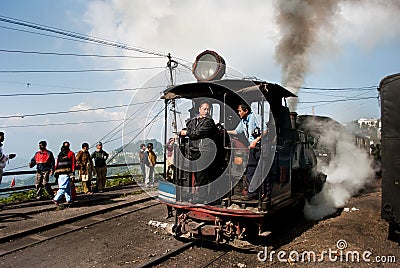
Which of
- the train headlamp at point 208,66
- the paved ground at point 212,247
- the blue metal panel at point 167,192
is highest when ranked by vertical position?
the train headlamp at point 208,66

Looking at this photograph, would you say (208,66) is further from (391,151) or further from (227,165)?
(391,151)

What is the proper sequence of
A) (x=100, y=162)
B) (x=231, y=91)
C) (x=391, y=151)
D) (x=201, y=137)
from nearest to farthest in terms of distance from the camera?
1. (x=201, y=137)
2. (x=391, y=151)
3. (x=231, y=91)
4. (x=100, y=162)

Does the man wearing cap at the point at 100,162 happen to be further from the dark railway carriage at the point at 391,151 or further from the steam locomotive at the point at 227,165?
the dark railway carriage at the point at 391,151

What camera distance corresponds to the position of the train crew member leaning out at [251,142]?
5598 millimetres

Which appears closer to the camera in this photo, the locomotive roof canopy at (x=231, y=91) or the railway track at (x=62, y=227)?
the locomotive roof canopy at (x=231, y=91)

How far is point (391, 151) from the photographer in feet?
19.9

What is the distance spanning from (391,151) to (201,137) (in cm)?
348

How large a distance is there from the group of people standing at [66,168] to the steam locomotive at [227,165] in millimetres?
3925

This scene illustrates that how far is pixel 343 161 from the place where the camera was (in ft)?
49.8

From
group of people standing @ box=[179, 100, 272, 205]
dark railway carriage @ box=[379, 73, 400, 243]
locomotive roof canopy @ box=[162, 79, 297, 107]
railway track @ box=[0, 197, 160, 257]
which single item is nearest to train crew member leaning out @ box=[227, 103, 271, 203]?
group of people standing @ box=[179, 100, 272, 205]

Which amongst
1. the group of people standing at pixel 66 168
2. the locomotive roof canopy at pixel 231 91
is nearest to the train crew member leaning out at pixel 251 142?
the locomotive roof canopy at pixel 231 91

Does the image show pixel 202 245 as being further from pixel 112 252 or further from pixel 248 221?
pixel 112 252

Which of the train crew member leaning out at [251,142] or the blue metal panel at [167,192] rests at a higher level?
the train crew member leaning out at [251,142]

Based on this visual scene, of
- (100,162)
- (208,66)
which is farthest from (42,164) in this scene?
(208,66)
